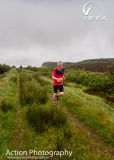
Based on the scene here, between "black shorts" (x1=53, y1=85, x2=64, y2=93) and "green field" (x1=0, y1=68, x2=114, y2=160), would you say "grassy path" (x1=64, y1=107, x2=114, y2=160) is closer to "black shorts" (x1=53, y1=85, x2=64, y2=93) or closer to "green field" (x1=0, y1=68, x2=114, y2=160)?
"green field" (x1=0, y1=68, x2=114, y2=160)

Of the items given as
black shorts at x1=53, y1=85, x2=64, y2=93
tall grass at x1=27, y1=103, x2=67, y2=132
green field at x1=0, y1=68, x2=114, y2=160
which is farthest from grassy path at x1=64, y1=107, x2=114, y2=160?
black shorts at x1=53, y1=85, x2=64, y2=93

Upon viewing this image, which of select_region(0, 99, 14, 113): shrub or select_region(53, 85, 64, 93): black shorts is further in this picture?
select_region(53, 85, 64, 93): black shorts

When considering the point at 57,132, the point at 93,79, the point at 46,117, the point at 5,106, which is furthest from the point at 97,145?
the point at 93,79

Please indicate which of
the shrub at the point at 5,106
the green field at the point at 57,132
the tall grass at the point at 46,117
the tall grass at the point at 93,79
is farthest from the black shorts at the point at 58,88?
the tall grass at the point at 93,79

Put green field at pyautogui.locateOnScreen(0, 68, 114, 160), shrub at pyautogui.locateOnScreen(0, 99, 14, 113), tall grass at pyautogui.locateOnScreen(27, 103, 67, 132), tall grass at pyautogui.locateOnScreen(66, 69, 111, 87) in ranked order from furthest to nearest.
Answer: tall grass at pyautogui.locateOnScreen(66, 69, 111, 87) → shrub at pyautogui.locateOnScreen(0, 99, 14, 113) → tall grass at pyautogui.locateOnScreen(27, 103, 67, 132) → green field at pyautogui.locateOnScreen(0, 68, 114, 160)

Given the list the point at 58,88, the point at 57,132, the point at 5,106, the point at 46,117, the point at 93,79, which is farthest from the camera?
the point at 93,79

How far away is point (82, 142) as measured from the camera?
8.50 meters

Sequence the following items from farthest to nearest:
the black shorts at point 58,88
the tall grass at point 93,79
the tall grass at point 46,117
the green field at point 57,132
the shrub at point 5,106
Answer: the tall grass at point 93,79 → the black shorts at point 58,88 → the shrub at point 5,106 → the tall grass at point 46,117 → the green field at point 57,132

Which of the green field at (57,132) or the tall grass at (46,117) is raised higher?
the tall grass at (46,117)

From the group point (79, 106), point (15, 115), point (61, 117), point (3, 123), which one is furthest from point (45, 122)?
point (79, 106)

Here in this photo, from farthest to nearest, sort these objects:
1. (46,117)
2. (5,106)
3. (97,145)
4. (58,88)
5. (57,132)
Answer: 1. (58,88)
2. (5,106)
3. (46,117)
4. (57,132)
5. (97,145)

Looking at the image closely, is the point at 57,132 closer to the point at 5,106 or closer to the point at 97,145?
the point at 97,145

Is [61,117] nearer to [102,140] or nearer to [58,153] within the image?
[102,140]

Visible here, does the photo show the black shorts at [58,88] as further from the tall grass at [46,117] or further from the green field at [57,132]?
the tall grass at [46,117]
